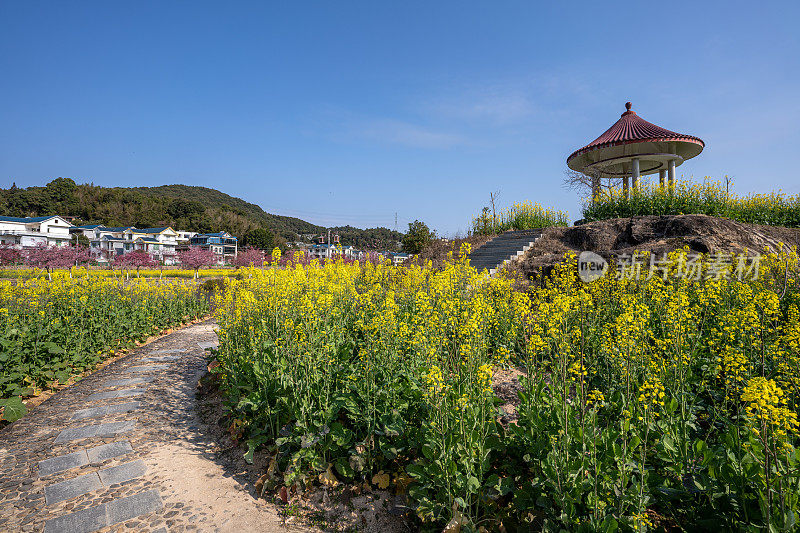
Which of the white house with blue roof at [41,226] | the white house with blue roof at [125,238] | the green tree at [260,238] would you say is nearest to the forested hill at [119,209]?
the green tree at [260,238]

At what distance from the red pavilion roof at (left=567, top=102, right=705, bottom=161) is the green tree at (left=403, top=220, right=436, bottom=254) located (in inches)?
317

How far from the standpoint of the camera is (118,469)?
3691mm

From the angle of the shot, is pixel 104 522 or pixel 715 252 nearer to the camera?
pixel 104 522

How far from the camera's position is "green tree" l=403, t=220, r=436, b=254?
2002cm

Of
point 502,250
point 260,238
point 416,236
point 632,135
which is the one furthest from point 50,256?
point 260,238

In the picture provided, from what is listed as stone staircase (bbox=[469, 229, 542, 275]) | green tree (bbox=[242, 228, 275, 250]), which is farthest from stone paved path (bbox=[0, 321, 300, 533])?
green tree (bbox=[242, 228, 275, 250])

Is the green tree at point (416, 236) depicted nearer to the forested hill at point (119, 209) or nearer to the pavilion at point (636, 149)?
the pavilion at point (636, 149)

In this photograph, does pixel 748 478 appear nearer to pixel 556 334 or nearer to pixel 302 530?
pixel 556 334

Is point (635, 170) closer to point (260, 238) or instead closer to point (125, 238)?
point (260, 238)

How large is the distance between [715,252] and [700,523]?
8892 mm

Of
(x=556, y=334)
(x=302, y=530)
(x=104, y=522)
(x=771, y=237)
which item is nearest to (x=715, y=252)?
(x=771, y=237)

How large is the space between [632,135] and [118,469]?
16.6m

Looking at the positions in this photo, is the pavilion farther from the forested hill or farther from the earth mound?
the forested hill

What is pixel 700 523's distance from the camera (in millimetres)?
2129
